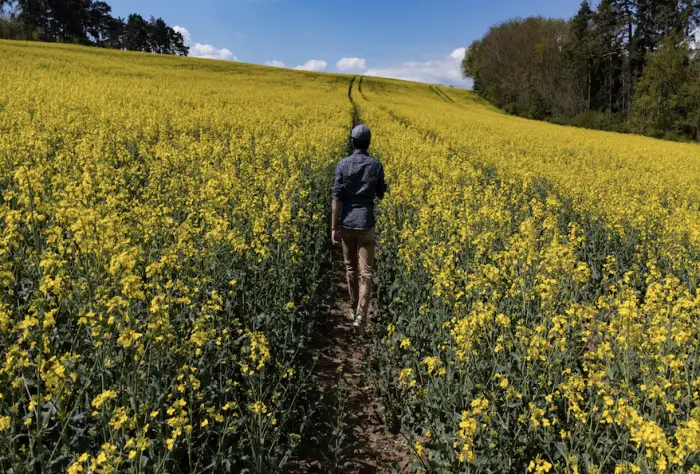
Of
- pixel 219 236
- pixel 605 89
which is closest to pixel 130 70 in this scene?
pixel 219 236

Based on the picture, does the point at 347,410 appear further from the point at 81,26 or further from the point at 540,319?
the point at 81,26

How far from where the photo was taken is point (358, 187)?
6.06m

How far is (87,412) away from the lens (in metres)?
2.87

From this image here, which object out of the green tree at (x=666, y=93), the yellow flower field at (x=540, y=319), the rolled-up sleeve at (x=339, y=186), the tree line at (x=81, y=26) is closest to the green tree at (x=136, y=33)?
the tree line at (x=81, y=26)

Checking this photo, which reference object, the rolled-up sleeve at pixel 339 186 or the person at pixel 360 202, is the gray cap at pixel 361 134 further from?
the rolled-up sleeve at pixel 339 186

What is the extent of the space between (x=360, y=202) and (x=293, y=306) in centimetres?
242

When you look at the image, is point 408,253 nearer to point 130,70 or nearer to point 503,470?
point 503,470

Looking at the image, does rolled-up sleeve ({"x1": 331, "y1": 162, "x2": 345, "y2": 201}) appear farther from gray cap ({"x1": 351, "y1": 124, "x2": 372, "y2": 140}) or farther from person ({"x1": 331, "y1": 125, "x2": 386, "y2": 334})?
gray cap ({"x1": 351, "y1": 124, "x2": 372, "y2": 140})

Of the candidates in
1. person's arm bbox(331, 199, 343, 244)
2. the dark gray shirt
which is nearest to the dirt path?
person's arm bbox(331, 199, 343, 244)

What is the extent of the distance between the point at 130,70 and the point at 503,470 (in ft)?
128

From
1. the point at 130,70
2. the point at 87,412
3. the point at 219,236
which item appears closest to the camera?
the point at 87,412

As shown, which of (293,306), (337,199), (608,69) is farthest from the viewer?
(608,69)

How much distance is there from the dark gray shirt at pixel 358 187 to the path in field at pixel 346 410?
1418mm

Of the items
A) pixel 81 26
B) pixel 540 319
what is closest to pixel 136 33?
pixel 81 26
